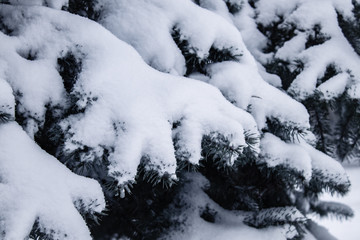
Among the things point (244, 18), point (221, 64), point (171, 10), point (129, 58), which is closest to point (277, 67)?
point (244, 18)

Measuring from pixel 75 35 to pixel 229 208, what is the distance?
1128 millimetres

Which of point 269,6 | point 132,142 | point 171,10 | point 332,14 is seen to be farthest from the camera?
point 269,6

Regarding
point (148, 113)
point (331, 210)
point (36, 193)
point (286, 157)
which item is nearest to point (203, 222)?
point (286, 157)

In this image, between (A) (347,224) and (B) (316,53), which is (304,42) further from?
(A) (347,224)

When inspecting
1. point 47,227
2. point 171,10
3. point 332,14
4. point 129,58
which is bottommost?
point 47,227

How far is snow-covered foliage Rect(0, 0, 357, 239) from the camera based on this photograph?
94cm

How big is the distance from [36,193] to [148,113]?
397 millimetres

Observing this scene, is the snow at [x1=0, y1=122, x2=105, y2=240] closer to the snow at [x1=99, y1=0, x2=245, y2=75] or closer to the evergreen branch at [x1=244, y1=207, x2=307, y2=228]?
the snow at [x1=99, y1=0, x2=245, y2=75]

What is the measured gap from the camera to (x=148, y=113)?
40.5 inches

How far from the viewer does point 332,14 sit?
167 centimetres

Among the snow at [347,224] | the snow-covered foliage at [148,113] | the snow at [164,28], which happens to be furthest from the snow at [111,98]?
the snow at [347,224]

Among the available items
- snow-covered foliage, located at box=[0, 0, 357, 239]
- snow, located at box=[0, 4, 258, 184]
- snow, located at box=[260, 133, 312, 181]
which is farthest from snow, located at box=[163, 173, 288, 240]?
snow, located at box=[0, 4, 258, 184]

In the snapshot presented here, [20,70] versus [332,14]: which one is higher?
[332,14]

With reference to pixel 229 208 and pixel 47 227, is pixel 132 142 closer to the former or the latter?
pixel 47 227
